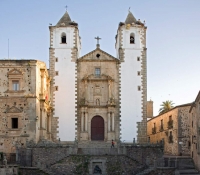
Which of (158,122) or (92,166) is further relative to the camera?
(158,122)

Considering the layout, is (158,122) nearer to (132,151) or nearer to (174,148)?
(174,148)

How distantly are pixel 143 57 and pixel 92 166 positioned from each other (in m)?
13.4

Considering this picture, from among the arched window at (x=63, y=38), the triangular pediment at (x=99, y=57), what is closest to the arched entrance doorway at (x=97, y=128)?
the triangular pediment at (x=99, y=57)

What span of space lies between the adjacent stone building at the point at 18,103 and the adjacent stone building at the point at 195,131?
1308 cm

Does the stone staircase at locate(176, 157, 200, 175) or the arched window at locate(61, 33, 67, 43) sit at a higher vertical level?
the arched window at locate(61, 33, 67, 43)

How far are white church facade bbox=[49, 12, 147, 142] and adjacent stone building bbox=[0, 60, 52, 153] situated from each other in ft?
15.0

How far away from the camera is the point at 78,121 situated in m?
33.5

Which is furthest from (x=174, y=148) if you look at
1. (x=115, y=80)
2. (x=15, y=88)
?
(x=15, y=88)

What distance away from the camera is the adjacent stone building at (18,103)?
28156mm

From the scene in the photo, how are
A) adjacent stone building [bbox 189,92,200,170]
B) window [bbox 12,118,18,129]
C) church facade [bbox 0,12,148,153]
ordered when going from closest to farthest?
adjacent stone building [bbox 189,92,200,170], window [bbox 12,118,18,129], church facade [bbox 0,12,148,153]

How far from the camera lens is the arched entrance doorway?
33.5 metres

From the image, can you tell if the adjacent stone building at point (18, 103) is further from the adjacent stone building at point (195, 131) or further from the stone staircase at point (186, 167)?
the adjacent stone building at point (195, 131)

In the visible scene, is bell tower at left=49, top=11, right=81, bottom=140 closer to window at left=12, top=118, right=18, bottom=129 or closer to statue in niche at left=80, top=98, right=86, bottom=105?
statue in niche at left=80, top=98, right=86, bottom=105

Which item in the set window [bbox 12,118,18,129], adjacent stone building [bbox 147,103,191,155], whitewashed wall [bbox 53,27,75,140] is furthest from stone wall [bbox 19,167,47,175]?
adjacent stone building [bbox 147,103,191,155]
